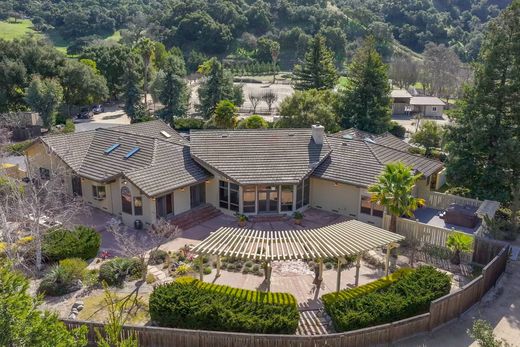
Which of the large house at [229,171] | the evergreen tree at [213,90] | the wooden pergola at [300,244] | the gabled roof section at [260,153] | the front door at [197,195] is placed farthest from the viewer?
the evergreen tree at [213,90]

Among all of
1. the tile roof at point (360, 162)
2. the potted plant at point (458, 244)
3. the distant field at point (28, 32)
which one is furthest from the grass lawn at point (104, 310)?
the distant field at point (28, 32)

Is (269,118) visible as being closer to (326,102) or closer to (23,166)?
(326,102)

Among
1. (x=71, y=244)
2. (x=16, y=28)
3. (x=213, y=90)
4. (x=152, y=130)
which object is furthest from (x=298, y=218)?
(x=16, y=28)

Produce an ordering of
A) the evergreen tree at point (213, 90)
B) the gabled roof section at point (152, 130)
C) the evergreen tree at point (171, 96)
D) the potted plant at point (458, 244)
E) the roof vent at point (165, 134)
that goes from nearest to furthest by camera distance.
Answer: the potted plant at point (458, 244) → the gabled roof section at point (152, 130) → the roof vent at point (165, 134) → the evergreen tree at point (171, 96) → the evergreen tree at point (213, 90)

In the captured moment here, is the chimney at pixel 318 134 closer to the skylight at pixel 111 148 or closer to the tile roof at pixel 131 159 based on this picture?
the tile roof at pixel 131 159

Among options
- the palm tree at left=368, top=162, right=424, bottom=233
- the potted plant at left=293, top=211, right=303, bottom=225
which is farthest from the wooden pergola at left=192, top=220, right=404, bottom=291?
the potted plant at left=293, top=211, right=303, bottom=225

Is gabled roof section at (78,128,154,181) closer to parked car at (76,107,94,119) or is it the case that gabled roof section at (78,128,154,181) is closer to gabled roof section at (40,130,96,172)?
gabled roof section at (40,130,96,172)

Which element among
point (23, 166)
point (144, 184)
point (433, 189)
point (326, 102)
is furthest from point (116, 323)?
point (326, 102)
